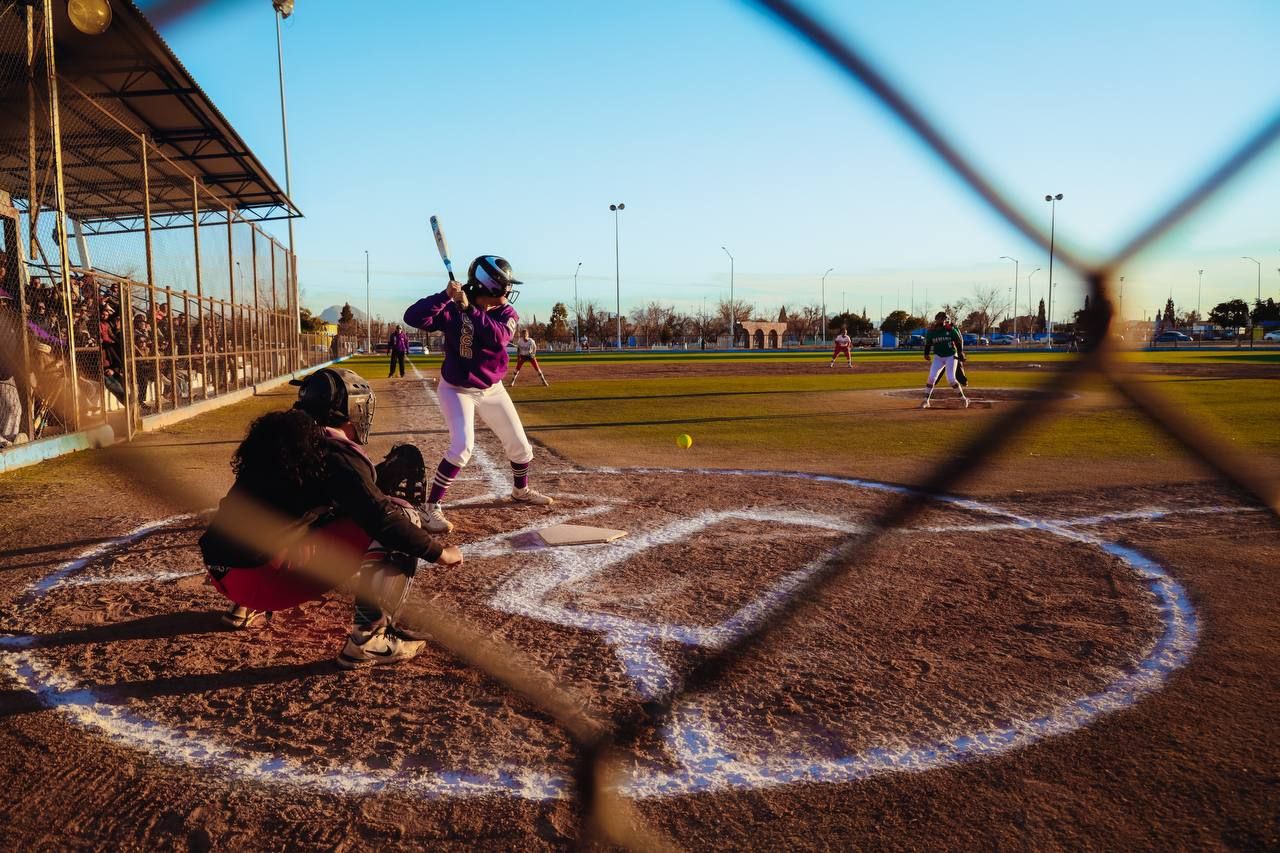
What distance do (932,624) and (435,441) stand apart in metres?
8.16

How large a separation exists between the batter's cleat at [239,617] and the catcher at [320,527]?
0.41m

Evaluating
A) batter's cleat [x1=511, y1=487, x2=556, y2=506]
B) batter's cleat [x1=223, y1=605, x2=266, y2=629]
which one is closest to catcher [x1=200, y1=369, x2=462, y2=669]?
batter's cleat [x1=223, y1=605, x2=266, y2=629]

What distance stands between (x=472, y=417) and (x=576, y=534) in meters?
1.29

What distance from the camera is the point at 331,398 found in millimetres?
3479

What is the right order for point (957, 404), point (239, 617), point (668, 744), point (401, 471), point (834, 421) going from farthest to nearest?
point (957, 404) → point (834, 421) → point (401, 471) → point (239, 617) → point (668, 744)

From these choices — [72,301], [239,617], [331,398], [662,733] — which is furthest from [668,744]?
[72,301]

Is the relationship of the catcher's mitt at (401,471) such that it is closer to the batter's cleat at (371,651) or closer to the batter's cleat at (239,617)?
the batter's cleat at (239,617)

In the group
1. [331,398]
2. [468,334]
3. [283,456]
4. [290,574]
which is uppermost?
[468,334]

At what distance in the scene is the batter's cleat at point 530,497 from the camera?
22.2ft

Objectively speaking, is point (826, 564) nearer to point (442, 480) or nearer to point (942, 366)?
point (442, 480)

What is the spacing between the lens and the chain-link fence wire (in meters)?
1.25

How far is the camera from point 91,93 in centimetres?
1272

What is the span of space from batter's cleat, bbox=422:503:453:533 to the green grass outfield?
3.78 meters

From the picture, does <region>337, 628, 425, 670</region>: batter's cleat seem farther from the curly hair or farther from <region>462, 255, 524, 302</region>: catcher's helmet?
<region>462, 255, 524, 302</region>: catcher's helmet
